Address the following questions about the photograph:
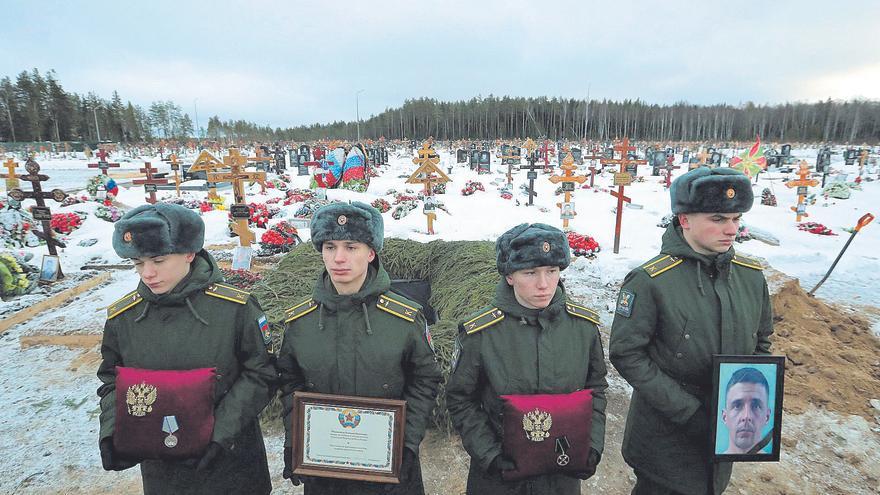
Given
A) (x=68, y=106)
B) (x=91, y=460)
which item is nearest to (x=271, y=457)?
(x=91, y=460)

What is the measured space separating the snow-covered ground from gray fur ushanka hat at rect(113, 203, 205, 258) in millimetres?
2241

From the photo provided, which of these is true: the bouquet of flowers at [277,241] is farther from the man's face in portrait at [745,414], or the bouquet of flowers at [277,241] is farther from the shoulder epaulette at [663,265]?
the man's face in portrait at [745,414]

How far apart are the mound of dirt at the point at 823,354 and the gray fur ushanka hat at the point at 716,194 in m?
3.06

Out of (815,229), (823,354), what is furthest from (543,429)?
(815,229)

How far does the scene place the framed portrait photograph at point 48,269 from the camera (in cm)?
737

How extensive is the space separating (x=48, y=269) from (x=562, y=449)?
9.34 m

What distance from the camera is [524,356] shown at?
1.98 metres

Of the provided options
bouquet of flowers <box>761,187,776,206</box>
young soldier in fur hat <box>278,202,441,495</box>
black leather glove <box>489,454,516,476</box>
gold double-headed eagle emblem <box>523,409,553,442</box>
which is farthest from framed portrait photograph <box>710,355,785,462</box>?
bouquet of flowers <box>761,187,776,206</box>

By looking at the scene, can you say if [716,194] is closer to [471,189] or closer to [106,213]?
[106,213]

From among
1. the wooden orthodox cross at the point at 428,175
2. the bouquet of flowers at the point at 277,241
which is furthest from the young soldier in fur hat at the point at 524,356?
the wooden orthodox cross at the point at 428,175

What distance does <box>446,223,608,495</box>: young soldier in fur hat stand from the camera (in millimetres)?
1963

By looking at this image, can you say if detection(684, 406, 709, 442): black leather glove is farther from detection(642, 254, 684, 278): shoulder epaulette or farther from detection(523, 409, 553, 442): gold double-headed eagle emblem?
detection(523, 409, 553, 442): gold double-headed eagle emblem

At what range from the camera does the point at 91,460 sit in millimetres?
3346

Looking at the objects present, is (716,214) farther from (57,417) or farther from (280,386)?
(57,417)
